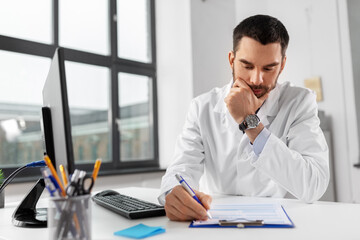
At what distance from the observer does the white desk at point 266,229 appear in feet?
2.37

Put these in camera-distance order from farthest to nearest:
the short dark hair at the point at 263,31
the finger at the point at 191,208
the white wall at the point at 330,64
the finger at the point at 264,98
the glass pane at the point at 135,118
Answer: the glass pane at the point at 135,118, the white wall at the point at 330,64, the finger at the point at 264,98, the short dark hair at the point at 263,31, the finger at the point at 191,208

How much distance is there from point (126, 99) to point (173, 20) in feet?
2.95

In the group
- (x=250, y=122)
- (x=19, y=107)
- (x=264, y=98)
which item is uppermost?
(x=19, y=107)

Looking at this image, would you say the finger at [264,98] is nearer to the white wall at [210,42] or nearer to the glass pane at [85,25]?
the white wall at [210,42]

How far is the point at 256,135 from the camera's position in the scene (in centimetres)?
120

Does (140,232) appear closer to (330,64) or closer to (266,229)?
(266,229)

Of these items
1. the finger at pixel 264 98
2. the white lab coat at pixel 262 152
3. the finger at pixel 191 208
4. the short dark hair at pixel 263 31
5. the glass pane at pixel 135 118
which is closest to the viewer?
the finger at pixel 191 208

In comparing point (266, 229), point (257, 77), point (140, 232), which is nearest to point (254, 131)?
point (257, 77)

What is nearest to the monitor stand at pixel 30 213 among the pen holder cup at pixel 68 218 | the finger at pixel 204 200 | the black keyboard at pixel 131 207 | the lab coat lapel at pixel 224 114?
the black keyboard at pixel 131 207

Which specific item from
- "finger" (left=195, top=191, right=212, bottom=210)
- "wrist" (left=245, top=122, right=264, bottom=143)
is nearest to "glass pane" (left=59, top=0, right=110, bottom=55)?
"wrist" (left=245, top=122, right=264, bottom=143)

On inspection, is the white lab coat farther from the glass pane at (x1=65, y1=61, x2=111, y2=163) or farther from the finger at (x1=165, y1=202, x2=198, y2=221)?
the glass pane at (x1=65, y1=61, x2=111, y2=163)

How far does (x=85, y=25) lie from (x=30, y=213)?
2.21 m

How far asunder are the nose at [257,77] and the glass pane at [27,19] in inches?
73.6

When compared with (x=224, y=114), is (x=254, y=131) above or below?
below
